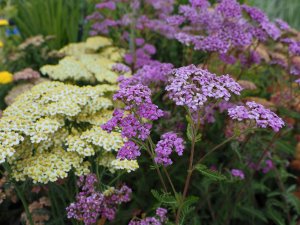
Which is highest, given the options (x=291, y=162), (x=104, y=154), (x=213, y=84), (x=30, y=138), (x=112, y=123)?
Answer: (x=213, y=84)

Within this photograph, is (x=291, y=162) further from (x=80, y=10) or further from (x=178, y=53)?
(x=80, y=10)

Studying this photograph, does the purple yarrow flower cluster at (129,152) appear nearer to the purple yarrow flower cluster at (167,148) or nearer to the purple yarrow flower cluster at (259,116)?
the purple yarrow flower cluster at (167,148)

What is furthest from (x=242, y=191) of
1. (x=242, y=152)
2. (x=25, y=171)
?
(x=25, y=171)

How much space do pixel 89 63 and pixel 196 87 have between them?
1.34m

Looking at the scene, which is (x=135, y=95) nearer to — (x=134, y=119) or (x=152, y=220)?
(x=134, y=119)

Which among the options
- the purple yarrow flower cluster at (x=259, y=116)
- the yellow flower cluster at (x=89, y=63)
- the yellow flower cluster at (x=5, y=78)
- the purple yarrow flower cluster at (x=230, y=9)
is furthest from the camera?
the yellow flower cluster at (x=5, y=78)

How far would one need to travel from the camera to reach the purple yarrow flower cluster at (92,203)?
4.99 feet

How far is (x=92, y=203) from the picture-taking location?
5.01 ft

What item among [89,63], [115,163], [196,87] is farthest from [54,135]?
[89,63]

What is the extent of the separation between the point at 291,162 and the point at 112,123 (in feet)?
5.77

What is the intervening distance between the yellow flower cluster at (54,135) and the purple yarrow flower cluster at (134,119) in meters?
0.32

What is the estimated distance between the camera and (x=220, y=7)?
2059 mm

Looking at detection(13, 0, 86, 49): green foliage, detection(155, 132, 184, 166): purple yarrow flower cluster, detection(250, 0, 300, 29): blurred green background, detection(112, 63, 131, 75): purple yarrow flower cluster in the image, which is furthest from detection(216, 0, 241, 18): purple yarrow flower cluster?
detection(250, 0, 300, 29): blurred green background

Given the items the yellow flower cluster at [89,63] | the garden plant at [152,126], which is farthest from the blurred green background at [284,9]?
the yellow flower cluster at [89,63]
